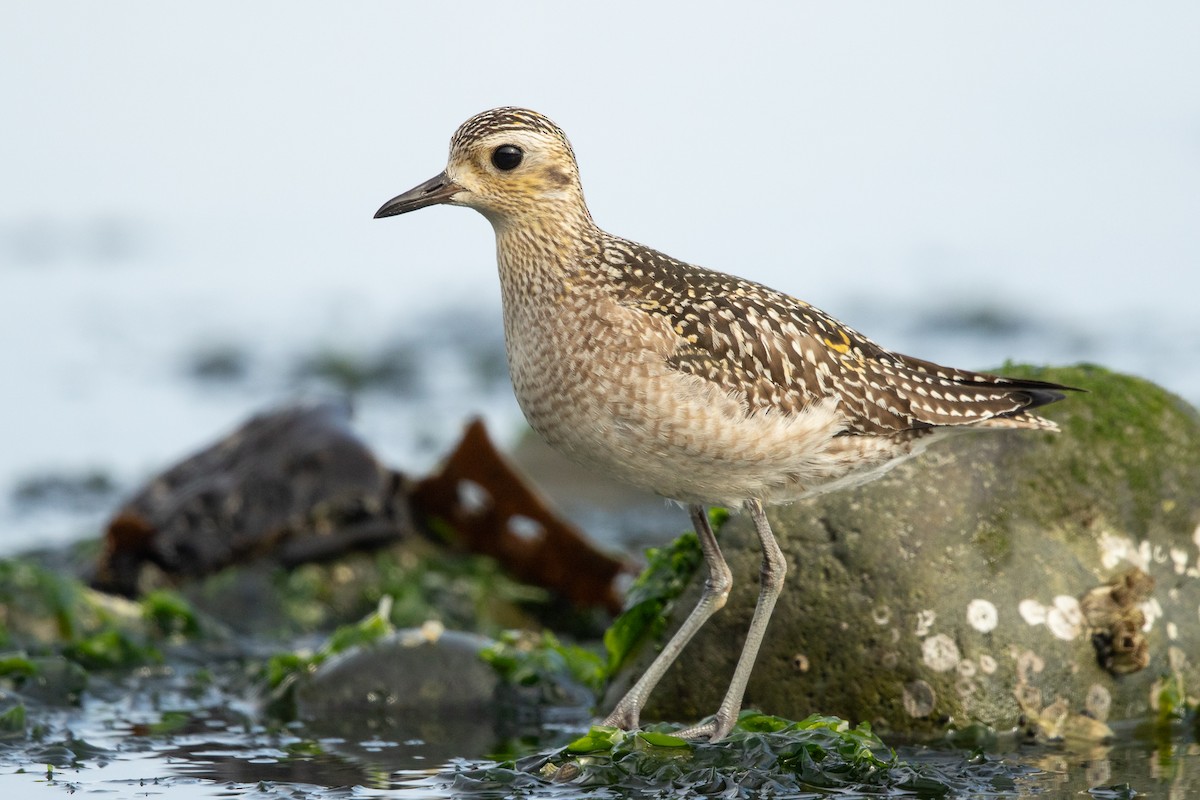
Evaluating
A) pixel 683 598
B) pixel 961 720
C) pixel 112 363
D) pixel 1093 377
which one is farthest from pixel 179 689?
pixel 112 363

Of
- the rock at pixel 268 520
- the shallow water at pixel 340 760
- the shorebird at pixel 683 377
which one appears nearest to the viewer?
the shorebird at pixel 683 377

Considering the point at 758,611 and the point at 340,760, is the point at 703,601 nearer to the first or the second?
the point at 758,611

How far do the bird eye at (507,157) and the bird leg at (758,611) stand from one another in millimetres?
1841

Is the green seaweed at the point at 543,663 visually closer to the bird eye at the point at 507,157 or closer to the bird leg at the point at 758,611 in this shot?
the bird leg at the point at 758,611

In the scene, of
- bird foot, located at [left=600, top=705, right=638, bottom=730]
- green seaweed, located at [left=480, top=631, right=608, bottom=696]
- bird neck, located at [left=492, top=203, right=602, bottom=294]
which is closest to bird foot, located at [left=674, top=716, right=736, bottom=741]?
bird foot, located at [left=600, top=705, right=638, bottom=730]

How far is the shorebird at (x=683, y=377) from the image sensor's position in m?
7.18

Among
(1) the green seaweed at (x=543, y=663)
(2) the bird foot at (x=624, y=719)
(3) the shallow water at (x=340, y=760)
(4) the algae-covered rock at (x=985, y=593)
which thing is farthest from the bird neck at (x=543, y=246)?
(1) the green seaweed at (x=543, y=663)

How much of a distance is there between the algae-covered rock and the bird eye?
6.96ft

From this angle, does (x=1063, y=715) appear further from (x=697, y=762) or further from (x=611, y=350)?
(x=611, y=350)

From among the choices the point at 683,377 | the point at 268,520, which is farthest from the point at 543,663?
the point at 268,520

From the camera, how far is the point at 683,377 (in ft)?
23.7

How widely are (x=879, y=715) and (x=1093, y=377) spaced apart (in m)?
2.19

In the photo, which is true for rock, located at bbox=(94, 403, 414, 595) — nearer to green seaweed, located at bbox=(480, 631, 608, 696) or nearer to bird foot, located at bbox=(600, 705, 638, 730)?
green seaweed, located at bbox=(480, 631, 608, 696)

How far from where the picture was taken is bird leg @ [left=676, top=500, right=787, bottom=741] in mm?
7500
